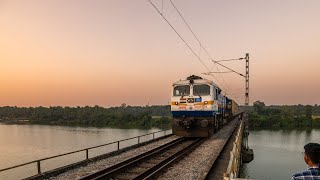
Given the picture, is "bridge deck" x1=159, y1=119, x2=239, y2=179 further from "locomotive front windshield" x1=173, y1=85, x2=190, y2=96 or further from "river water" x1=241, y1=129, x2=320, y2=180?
"river water" x1=241, y1=129, x2=320, y2=180

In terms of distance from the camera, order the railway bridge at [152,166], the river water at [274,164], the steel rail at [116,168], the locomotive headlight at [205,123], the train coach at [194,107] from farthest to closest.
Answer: the river water at [274,164] < the train coach at [194,107] < the locomotive headlight at [205,123] < the railway bridge at [152,166] < the steel rail at [116,168]

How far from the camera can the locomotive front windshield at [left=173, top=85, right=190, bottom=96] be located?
23219 millimetres

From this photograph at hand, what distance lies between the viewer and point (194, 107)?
75.0ft

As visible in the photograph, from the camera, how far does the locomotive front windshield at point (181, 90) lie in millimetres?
23219

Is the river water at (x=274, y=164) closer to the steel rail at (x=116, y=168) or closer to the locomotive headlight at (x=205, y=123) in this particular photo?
the locomotive headlight at (x=205, y=123)

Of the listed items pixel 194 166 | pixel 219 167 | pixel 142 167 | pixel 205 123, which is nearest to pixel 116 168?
pixel 142 167

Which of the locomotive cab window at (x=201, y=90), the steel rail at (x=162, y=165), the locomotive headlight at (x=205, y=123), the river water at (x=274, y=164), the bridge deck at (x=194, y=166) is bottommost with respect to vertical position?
the river water at (x=274, y=164)

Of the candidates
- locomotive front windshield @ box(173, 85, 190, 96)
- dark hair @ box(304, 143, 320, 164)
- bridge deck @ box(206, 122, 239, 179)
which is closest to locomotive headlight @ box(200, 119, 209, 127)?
locomotive front windshield @ box(173, 85, 190, 96)

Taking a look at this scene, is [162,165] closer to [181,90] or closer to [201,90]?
[201,90]

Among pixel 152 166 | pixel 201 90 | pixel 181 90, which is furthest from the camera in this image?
pixel 181 90

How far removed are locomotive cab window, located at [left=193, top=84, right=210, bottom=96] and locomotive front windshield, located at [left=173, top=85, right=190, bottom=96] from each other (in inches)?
21.4

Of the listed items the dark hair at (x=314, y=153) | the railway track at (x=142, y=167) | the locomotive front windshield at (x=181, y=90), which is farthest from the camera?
the locomotive front windshield at (x=181, y=90)

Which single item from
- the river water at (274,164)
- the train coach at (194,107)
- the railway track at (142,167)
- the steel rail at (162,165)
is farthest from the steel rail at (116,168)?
the river water at (274,164)

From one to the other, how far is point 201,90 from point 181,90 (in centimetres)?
156
